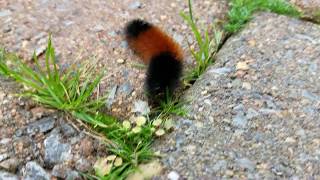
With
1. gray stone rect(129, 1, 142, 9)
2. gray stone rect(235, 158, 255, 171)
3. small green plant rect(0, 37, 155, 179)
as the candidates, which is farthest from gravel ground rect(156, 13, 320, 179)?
gray stone rect(129, 1, 142, 9)

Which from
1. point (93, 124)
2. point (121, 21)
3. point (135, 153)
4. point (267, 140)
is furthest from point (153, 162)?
point (121, 21)

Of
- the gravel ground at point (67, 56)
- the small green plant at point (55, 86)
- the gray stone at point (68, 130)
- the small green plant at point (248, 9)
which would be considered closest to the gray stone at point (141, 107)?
the gravel ground at point (67, 56)

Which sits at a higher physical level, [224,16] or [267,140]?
[224,16]

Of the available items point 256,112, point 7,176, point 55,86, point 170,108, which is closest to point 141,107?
point 170,108

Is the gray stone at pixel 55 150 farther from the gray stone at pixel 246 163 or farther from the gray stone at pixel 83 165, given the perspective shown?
the gray stone at pixel 246 163

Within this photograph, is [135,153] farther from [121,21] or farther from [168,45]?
[121,21]

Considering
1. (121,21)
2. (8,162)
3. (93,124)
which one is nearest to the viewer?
(8,162)

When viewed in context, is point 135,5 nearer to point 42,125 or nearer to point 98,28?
point 98,28
